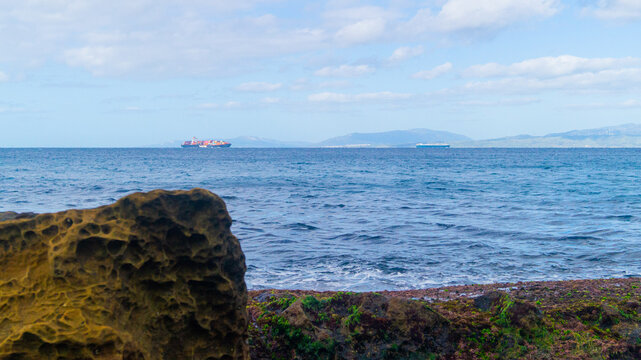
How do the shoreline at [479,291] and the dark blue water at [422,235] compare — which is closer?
the shoreline at [479,291]

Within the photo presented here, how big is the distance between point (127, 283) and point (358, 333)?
8.20 ft

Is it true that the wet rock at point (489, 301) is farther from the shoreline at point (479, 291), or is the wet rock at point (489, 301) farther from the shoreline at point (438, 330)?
the shoreline at point (479, 291)

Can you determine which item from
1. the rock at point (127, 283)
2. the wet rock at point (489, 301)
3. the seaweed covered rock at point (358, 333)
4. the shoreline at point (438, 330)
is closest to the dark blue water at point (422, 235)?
the wet rock at point (489, 301)

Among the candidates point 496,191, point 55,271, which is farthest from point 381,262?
point 496,191

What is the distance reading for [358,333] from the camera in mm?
5141

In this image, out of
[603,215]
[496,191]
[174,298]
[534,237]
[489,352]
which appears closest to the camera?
[174,298]

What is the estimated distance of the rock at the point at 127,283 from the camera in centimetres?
337

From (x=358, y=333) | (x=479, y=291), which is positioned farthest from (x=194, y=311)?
(x=479, y=291)

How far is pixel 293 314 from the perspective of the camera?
5.26 m

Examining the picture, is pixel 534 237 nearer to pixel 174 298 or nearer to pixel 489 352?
pixel 489 352

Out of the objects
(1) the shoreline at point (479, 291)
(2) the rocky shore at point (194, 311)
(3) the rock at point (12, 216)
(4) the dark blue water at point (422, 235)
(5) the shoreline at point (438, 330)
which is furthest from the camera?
(4) the dark blue water at point (422, 235)

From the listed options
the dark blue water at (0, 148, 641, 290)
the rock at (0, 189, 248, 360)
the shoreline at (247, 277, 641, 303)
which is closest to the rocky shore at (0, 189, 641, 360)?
the rock at (0, 189, 248, 360)

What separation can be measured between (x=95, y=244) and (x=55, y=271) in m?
0.34

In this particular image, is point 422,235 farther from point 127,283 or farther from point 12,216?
point 12,216
